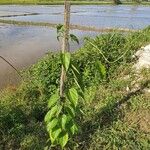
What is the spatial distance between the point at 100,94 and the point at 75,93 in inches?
102

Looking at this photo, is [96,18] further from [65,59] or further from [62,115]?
[65,59]

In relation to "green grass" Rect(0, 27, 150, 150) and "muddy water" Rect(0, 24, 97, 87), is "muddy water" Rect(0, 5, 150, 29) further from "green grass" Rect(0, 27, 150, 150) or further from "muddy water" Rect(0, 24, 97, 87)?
"green grass" Rect(0, 27, 150, 150)

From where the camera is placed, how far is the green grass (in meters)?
4.67

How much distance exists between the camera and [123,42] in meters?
7.64

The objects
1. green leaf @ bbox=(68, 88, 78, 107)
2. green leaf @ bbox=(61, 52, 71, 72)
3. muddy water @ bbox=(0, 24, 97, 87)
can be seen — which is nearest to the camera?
green leaf @ bbox=(61, 52, 71, 72)

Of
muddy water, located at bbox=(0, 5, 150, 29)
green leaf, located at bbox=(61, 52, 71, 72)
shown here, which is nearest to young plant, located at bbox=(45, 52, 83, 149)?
green leaf, located at bbox=(61, 52, 71, 72)

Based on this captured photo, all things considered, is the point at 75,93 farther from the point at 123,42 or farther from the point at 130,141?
the point at 123,42

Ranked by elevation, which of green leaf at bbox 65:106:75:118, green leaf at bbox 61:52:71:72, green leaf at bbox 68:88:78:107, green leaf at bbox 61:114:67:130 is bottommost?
green leaf at bbox 61:114:67:130

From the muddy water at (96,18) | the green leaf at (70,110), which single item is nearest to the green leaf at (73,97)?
the green leaf at (70,110)

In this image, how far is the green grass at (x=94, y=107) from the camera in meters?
4.67

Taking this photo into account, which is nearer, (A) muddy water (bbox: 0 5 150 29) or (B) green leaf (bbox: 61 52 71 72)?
Result: (B) green leaf (bbox: 61 52 71 72)

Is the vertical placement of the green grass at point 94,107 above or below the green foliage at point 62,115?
below

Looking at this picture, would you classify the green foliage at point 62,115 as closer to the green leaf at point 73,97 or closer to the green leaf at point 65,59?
the green leaf at point 73,97

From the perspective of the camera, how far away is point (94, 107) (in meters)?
5.54
